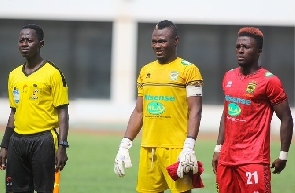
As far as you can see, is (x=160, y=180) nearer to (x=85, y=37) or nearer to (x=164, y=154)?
(x=164, y=154)

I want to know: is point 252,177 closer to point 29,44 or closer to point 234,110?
point 234,110

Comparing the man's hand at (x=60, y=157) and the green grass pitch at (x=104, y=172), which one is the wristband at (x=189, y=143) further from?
the green grass pitch at (x=104, y=172)

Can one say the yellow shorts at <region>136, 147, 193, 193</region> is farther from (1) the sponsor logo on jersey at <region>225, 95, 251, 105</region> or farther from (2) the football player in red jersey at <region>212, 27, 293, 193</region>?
(1) the sponsor logo on jersey at <region>225, 95, 251, 105</region>

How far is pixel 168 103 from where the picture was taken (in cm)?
831

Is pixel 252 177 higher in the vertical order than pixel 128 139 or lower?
lower

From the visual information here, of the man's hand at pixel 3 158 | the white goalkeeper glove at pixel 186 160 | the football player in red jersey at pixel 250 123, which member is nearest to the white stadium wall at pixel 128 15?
the man's hand at pixel 3 158

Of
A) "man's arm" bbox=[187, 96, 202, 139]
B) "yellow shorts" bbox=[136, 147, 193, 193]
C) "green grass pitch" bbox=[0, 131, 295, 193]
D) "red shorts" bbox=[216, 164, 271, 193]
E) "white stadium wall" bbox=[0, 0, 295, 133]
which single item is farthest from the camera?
"white stadium wall" bbox=[0, 0, 295, 133]

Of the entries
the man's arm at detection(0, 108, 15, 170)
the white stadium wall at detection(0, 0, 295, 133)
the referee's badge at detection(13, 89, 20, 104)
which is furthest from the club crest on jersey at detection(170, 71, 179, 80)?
the white stadium wall at detection(0, 0, 295, 133)

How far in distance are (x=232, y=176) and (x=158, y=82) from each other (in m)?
1.18

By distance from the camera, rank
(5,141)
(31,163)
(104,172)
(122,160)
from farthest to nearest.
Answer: (104,172) < (5,141) < (31,163) < (122,160)

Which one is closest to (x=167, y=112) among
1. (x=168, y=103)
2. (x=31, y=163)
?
(x=168, y=103)

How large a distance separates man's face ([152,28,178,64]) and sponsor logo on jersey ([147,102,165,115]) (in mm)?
438

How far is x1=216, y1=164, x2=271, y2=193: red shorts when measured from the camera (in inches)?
312

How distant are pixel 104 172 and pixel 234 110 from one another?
739cm
